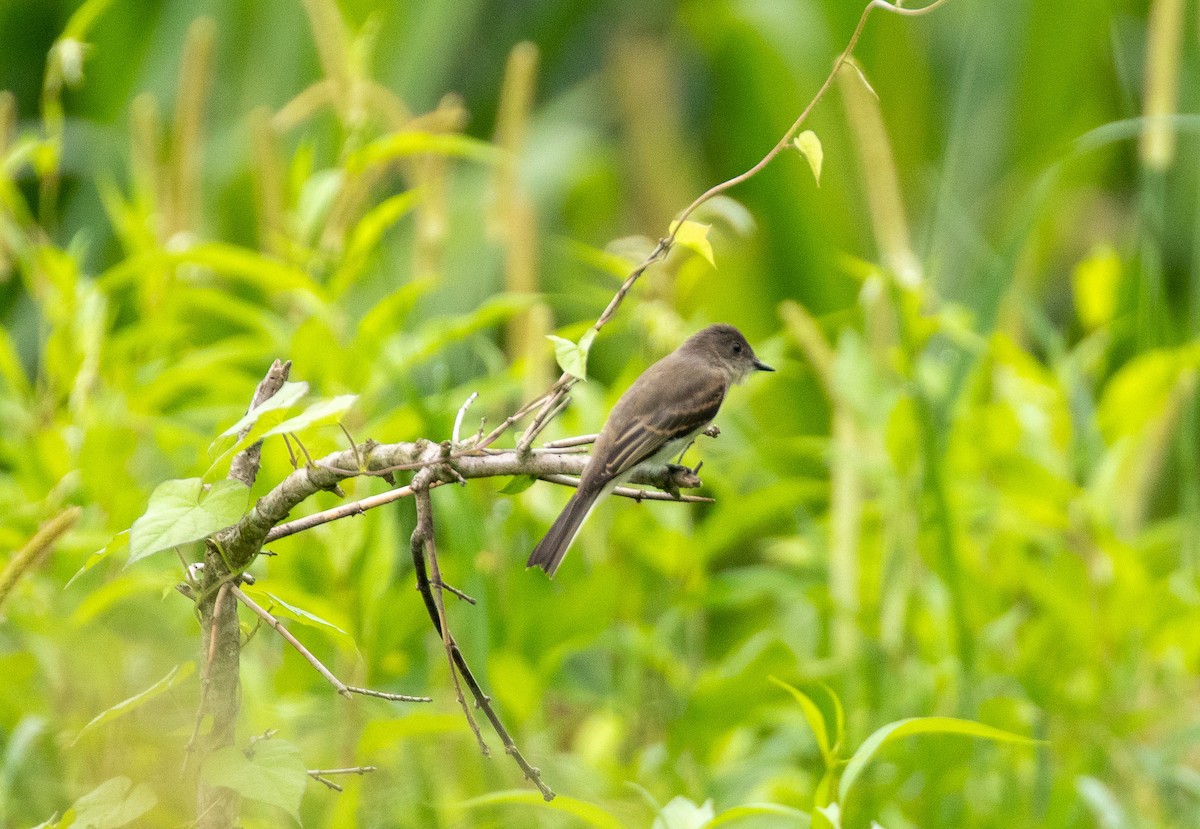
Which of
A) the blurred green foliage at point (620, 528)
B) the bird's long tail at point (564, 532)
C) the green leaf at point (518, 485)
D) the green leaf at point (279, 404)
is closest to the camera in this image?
the green leaf at point (279, 404)

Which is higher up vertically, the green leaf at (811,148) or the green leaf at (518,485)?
the green leaf at (811,148)

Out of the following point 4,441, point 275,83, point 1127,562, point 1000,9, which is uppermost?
point 1000,9

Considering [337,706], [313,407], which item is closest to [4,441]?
[337,706]

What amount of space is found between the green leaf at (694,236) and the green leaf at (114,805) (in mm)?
630

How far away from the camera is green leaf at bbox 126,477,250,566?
0.91 meters

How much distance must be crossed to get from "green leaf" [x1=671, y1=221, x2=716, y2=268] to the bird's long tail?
0.43 metres

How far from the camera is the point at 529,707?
216cm

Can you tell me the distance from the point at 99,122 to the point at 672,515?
3.28m

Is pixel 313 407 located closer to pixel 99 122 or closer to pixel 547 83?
pixel 99 122

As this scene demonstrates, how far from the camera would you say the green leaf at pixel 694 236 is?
3.42 ft

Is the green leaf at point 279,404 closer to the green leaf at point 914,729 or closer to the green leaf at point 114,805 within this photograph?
the green leaf at point 114,805

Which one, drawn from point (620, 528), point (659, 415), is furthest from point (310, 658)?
point (620, 528)

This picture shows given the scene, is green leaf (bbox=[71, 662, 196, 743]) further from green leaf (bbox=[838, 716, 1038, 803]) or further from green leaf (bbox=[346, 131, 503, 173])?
green leaf (bbox=[346, 131, 503, 173])

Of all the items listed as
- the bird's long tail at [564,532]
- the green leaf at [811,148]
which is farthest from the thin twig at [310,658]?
the green leaf at [811,148]
